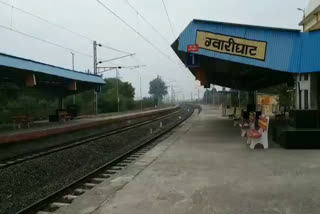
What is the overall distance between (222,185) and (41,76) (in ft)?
60.0

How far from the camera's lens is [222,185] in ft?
24.0

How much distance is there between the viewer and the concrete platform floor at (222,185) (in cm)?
590

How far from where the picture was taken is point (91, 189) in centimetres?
754

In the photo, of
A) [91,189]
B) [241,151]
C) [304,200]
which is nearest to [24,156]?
[91,189]

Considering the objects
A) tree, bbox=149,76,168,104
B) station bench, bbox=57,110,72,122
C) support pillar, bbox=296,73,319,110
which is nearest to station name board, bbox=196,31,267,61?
support pillar, bbox=296,73,319,110

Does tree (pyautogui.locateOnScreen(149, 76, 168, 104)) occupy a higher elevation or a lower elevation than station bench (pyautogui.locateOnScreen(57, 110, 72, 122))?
higher

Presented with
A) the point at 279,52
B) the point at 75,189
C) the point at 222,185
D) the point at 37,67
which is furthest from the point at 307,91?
the point at 37,67

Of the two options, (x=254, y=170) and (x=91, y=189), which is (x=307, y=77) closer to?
(x=254, y=170)

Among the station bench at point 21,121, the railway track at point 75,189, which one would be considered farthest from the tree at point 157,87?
the railway track at point 75,189

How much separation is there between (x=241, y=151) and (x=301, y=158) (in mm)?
2127

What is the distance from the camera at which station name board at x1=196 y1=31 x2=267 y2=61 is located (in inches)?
581

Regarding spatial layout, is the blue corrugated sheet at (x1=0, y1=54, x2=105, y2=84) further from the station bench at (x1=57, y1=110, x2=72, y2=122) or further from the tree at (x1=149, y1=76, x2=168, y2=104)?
the tree at (x1=149, y1=76, x2=168, y2=104)

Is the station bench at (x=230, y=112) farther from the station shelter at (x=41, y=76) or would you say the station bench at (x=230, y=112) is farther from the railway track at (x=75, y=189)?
the railway track at (x=75, y=189)

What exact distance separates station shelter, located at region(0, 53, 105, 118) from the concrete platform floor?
10.2 m
